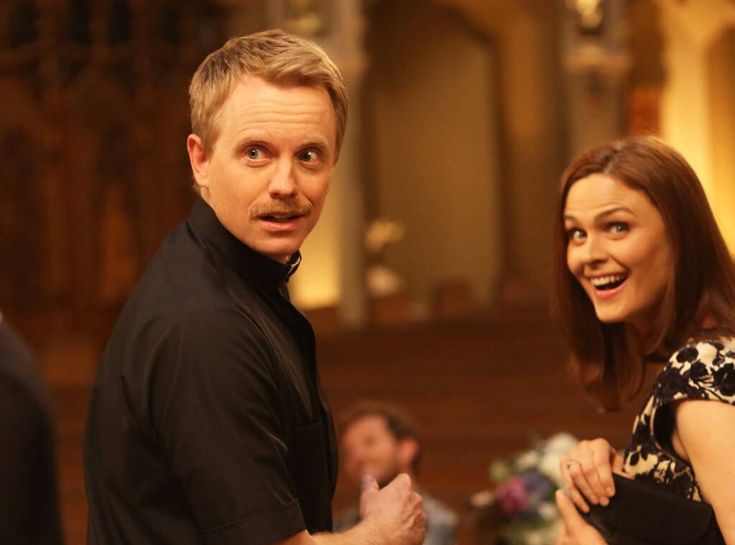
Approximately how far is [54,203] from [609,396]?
1024 cm

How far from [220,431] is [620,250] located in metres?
0.79

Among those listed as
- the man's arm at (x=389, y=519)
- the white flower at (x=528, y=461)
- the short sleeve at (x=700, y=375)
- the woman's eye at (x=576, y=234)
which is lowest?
the white flower at (x=528, y=461)

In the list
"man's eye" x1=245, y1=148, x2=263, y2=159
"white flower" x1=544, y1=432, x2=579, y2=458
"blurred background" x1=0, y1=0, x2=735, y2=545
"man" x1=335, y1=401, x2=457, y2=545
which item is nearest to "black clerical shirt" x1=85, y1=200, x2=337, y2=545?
"man's eye" x1=245, y1=148, x2=263, y2=159

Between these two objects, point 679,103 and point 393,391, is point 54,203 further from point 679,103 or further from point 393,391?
point 679,103

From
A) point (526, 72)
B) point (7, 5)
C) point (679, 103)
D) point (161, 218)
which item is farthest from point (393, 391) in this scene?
point (679, 103)

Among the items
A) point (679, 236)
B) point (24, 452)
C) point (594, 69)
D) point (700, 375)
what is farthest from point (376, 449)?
point (594, 69)

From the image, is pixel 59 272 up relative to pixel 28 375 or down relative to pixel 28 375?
down

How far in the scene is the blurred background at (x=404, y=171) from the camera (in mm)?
10002

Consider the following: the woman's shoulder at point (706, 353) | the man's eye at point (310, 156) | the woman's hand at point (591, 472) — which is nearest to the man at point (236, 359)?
the man's eye at point (310, 156)

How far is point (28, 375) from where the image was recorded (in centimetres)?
201

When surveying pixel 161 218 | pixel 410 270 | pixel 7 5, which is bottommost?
pixel 410 270

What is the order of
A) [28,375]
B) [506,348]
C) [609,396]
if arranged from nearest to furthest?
[28,375], [609,396], [506,348]

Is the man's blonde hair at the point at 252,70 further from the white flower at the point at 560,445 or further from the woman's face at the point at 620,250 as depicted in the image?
the white flower at the point at 560,445

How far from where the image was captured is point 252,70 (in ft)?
6.27
